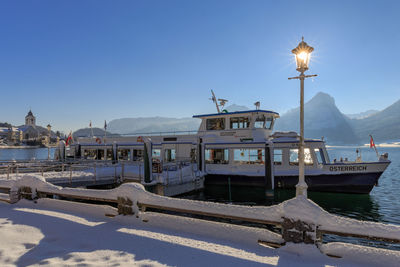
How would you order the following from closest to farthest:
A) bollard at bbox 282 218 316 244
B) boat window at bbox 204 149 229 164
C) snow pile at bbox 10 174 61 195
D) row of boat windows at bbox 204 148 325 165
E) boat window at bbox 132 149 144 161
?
bollard at bbox 282 218 316 244
snow pile at bbox 10 174 61 195
row of boat windows at bbox 204 148 325 165
boat window at bbox 204 149 229 164
boat window at bbox 132 149 144 161

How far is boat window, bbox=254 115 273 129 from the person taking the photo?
22859mm

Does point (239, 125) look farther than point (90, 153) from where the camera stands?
No

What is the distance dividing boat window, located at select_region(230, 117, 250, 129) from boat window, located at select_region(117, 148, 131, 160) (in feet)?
45.9

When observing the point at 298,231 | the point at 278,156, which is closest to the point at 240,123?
the point at 278,156

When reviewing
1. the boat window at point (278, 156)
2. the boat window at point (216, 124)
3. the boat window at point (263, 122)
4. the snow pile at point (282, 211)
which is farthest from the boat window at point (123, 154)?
the snow pile at point (282, 211)

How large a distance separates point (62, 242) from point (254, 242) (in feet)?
14.1

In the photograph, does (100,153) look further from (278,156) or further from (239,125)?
(278,156)

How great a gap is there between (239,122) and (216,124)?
8.20 feet

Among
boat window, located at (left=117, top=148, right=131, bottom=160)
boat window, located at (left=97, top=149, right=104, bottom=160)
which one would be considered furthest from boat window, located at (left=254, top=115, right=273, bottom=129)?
boat window, located at (left=97, top=149, right=104, bottom=160)

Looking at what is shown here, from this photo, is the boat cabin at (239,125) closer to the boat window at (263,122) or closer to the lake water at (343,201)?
the boat window at (263,122)

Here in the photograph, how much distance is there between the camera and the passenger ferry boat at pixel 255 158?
18.8 m

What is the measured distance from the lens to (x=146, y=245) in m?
5.28

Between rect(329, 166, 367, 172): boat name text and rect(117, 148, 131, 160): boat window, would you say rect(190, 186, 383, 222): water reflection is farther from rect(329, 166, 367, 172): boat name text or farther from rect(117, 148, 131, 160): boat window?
rect(117, 148, 131, 160): boat window

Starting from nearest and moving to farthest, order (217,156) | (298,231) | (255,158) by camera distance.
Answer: (298,231), (255,158), (217,156)
